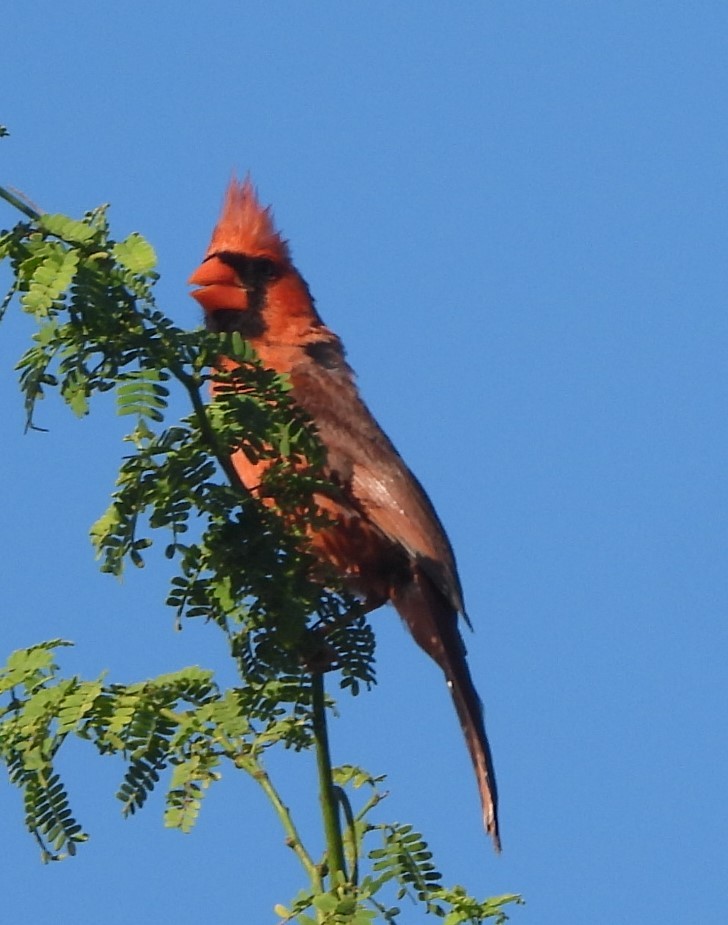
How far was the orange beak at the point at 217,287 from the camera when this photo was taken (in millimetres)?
4449

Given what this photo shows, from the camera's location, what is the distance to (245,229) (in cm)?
469

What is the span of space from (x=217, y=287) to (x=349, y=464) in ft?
2.81

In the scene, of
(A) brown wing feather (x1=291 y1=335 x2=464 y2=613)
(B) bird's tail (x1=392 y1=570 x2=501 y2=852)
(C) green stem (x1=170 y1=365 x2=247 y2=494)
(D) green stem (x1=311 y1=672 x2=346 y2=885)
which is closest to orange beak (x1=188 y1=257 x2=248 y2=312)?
(A) brown wing feather (x1=291 y1=335 x2=464 y2=613)

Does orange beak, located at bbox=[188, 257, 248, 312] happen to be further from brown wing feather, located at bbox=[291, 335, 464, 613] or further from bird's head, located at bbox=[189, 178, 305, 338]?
brown wing feather, located at bbox=[291, 335, 464, 613]

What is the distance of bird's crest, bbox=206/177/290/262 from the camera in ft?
15.3

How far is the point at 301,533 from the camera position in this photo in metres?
2.63

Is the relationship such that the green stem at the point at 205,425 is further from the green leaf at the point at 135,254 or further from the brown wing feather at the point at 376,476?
the brown wing feather at the point at 376,476

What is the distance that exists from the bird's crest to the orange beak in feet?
0.31

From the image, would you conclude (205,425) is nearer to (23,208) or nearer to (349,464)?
(23,208)

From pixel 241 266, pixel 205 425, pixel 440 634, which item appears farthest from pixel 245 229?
pixel 205 425

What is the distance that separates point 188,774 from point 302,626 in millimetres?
307

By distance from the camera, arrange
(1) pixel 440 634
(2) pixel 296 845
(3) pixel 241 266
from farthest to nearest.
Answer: (3) pixel 241 266 < (1) pixel 440 634 < (2) pixel 296 845

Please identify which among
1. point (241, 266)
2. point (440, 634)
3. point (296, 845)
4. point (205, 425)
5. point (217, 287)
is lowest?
point (296, 845)

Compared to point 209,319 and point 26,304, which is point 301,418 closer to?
point 26,304
